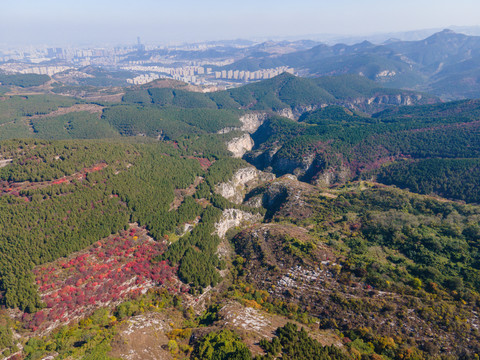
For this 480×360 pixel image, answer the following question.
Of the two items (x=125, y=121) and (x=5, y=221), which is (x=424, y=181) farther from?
(x=125, y=121)

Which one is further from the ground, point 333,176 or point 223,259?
point 333,176

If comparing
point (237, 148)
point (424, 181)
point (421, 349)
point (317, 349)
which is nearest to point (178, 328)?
point (317, 349)

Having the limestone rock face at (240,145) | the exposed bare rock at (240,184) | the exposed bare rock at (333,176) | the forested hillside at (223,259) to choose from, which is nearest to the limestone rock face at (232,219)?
the forested hillside at (223,259)

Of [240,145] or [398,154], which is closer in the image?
[398,154]

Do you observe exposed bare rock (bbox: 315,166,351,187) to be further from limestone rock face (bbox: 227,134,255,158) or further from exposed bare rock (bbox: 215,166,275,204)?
limestone rock face (bbox: 227,134,255,158)

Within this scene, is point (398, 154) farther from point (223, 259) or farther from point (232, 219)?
point (223, 259)

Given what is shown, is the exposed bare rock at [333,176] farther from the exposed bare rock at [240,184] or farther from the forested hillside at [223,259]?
the exposed bare rock at [240,184]

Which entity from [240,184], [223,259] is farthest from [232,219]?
[240,184]
